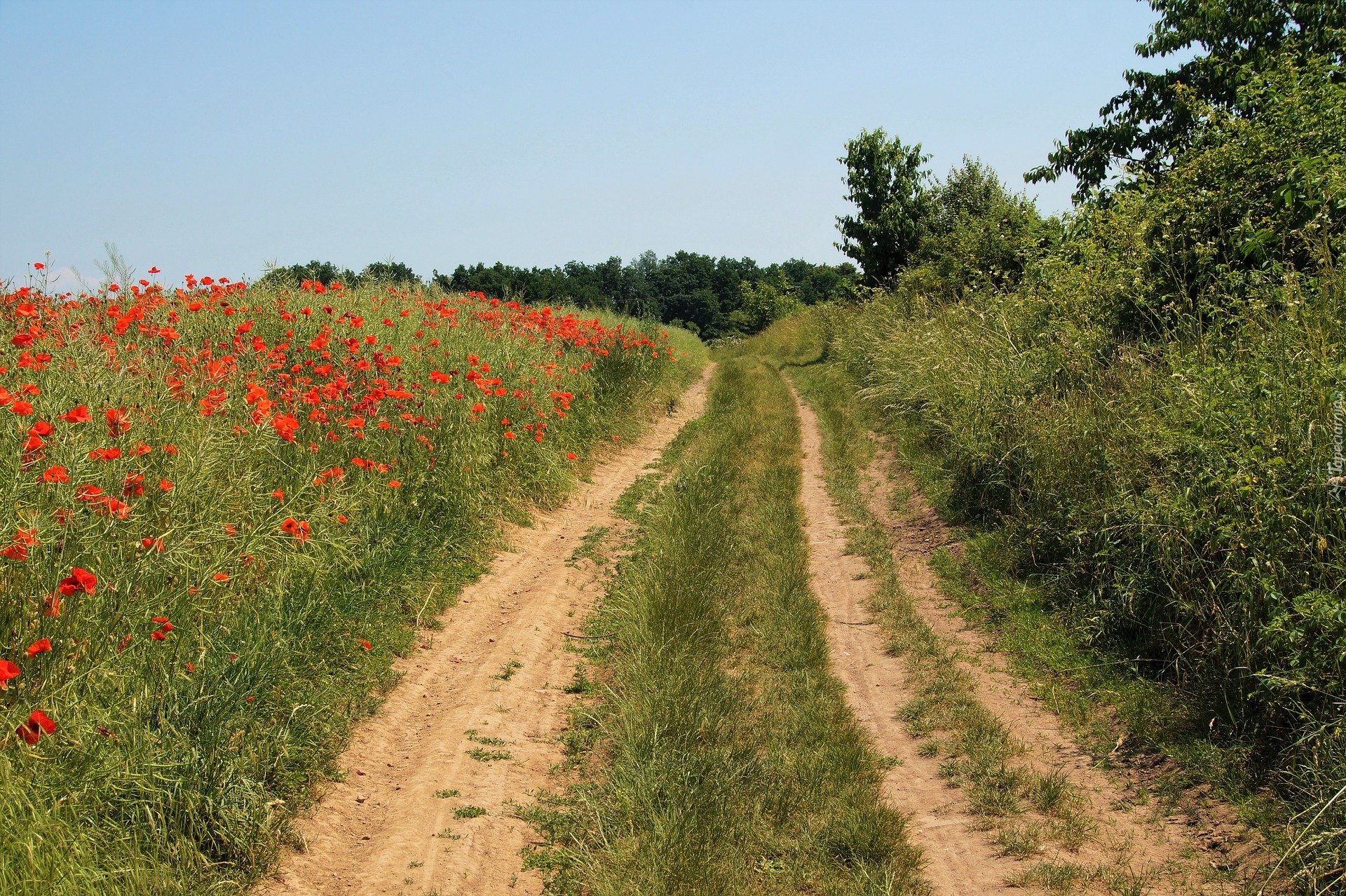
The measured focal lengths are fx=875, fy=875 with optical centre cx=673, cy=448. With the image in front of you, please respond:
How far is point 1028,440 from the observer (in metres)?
7.40

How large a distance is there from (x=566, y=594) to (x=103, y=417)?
10.5 feet

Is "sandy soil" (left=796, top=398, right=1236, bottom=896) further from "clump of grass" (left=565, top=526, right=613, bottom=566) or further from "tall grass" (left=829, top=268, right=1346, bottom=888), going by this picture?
"clump of grass" (left=565, top=526, right=613, bottom=566)

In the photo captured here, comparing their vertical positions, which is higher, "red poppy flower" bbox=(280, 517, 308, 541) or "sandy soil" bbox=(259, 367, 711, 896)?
"red poppy flower" bbox=(280, 517, 308, 541)

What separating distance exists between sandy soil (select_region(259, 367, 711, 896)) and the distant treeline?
616 cm

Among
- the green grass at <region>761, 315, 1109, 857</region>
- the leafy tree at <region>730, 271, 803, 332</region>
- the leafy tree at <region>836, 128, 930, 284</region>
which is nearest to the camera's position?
the green grass at <region>761, 315, 1109, 857</region>

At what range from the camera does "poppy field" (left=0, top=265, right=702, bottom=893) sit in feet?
9.87

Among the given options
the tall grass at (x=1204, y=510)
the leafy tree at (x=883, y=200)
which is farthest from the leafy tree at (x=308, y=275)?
the leafy tree at (x=883, y=200)

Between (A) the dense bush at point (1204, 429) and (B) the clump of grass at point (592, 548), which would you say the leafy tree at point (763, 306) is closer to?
(A) the dense bush at point (1204, 429)

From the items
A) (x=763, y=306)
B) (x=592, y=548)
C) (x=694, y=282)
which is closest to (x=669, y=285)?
(x=694, y=282)

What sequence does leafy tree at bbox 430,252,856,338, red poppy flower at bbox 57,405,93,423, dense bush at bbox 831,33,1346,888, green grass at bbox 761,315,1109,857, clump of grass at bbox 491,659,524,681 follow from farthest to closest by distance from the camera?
leafy tree at bbox 430,252,856,338 → clump of grass at bbox 491,659,524,681 → dense bush at bbox 831,33,1346,888 → green grass at bbox 761,315,1109,857 → red poppy flower at bbox 57,405,93,423

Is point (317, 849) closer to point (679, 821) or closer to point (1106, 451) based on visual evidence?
point (679, 821)

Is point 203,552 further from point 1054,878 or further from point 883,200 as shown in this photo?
point 883,200

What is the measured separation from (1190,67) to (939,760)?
1515cm

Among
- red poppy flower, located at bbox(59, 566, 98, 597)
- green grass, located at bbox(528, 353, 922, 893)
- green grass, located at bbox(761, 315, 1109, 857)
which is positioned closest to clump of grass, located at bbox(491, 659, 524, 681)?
green grass, located at bbox(528, 353, 922, 893)
